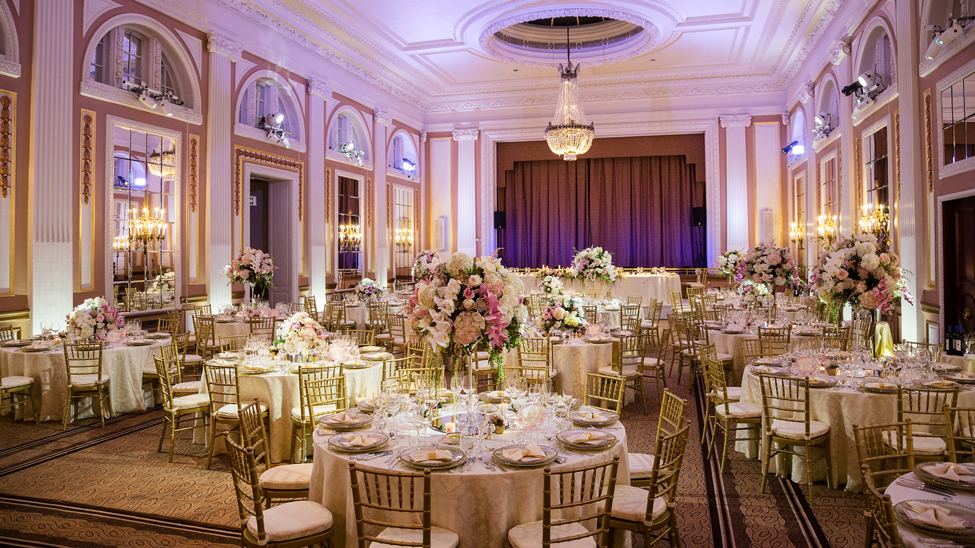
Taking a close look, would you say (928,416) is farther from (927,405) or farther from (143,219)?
(143,219)

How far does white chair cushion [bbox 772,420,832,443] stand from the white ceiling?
25.9 ft

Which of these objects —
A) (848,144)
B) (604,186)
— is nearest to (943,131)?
(848,144)

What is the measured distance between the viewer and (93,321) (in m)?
6.64

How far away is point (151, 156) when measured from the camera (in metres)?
8.92

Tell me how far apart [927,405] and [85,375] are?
7291 mm

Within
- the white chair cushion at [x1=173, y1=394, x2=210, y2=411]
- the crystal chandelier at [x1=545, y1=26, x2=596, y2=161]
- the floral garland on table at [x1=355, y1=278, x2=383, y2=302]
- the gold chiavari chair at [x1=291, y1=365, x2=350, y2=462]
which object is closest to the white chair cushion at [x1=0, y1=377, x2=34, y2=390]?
the white chair cushion at [x1=173, y1=394, x2=210, y2=411]

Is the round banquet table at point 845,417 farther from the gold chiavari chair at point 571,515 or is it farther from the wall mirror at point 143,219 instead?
the wall mirror at point 143,219

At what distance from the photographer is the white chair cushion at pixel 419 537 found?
2.63m

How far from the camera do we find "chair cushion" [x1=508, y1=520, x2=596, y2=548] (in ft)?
8.68

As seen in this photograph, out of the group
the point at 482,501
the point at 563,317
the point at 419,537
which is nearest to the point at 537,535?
the point at 482,501

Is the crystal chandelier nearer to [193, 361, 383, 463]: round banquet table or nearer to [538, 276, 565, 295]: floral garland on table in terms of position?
[538, 276, 565, 295]: floral garland on table

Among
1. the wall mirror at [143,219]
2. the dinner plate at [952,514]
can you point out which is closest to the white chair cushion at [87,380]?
the wall mirror at [143,219]

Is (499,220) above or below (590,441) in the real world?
above

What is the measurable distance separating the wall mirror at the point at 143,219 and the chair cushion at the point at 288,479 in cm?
621
